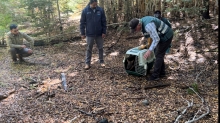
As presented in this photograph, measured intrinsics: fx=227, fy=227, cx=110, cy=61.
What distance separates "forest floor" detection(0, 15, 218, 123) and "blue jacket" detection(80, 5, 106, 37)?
41.8 inches

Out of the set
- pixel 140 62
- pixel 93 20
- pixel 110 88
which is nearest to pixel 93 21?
pixel 93 20

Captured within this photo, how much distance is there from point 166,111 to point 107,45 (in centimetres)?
533

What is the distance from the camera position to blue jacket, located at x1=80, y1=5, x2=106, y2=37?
6055 mm

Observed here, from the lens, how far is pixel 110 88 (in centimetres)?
501

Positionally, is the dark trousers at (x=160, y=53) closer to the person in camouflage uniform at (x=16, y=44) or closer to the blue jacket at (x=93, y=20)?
the blue jacket at (x=93, y=20)

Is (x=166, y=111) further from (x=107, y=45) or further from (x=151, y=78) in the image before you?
(x=107, y=45)

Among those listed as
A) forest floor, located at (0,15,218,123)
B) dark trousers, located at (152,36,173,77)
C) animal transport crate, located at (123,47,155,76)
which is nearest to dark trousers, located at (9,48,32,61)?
forest floor, located at (0,15,218,123)

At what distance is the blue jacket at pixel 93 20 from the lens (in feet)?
19.9

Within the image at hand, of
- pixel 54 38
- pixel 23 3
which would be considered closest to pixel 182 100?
pixel 54 38

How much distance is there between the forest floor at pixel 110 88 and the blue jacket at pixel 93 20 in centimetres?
106

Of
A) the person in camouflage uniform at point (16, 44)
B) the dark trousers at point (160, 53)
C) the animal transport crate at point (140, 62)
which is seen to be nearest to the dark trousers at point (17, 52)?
the person in camouflage uniform at point (16, 44)

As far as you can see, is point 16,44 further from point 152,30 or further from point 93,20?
point 152,30

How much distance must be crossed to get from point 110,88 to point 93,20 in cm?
206

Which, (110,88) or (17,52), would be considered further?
(17,52)
